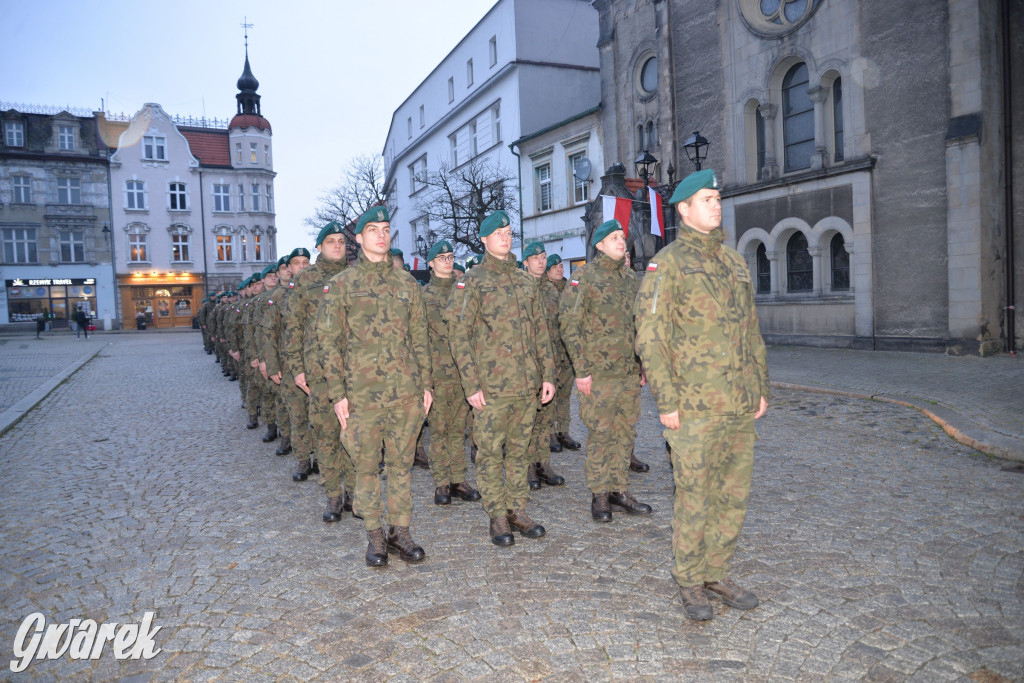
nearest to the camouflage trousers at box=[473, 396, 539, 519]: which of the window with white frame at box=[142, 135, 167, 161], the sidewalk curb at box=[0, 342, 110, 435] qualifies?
the sidewalk curb at box=[0, 342, 110, 435]

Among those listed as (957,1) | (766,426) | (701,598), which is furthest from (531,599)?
(957,1)

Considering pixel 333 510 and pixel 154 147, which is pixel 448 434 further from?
pixel 154 147

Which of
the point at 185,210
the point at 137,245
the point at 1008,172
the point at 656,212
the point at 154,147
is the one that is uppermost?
the point at 154,147

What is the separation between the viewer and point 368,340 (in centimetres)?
459

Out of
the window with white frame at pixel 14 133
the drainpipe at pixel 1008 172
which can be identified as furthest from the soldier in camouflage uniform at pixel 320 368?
the window with white frame at pixel 14 133

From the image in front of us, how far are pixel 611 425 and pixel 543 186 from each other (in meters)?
25.1

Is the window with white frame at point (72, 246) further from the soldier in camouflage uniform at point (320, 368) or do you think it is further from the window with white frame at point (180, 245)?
the soldier in camouflage uniform at point (320, 368)

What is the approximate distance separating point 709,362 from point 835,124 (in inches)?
667

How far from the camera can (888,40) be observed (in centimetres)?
1608

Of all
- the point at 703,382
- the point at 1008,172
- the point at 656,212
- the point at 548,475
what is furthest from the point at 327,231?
the point at 1008,172

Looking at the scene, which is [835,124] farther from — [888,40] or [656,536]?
[656,536]

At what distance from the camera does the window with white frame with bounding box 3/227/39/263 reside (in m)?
47.5

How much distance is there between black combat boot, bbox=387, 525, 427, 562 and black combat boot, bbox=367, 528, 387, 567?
84mm

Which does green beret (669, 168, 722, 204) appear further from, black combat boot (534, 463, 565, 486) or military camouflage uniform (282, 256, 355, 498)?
black combat boot (534, 463, 565, 486)
